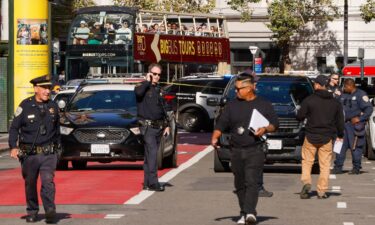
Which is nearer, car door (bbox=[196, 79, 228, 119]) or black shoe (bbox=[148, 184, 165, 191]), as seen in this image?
black shoe (bbox=[148, 184, 165, 191])

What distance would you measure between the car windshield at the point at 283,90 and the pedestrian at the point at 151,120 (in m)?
4.44

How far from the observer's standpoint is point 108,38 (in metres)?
42.6

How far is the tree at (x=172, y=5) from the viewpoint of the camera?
70.1 m

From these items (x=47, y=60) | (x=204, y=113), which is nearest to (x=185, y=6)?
(x=204, y=113)

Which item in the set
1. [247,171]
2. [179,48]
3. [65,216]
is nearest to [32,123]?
[65,216]

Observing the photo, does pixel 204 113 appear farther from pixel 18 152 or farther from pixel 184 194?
pixel 18 152

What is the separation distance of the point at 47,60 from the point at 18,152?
78.1 ft

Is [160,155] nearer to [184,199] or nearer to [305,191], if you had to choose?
[184,199]

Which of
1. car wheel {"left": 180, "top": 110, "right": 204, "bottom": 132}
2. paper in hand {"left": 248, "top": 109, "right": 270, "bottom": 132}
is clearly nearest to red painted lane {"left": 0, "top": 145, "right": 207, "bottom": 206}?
paper in hand {"left": 248, "top": 109, "right": 270, "bottom": 132}

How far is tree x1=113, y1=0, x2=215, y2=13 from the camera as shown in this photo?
7006 cm

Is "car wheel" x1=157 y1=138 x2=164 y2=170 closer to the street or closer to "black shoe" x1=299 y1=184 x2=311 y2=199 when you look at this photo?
the street

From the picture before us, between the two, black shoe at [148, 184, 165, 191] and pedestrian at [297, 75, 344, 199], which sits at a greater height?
pedestrian at [297, 75, 344, 199]

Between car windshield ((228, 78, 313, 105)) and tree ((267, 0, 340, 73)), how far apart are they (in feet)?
153

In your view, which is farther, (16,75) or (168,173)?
(16,75)
